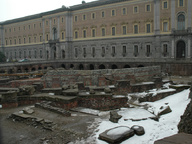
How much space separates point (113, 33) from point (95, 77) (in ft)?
86.9

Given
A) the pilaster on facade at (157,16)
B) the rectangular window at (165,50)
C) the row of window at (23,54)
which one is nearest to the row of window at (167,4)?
the pilaster on facade at (157,16)

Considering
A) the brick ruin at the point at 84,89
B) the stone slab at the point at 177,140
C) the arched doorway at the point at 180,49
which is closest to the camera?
the stone slab at the point at 177,140

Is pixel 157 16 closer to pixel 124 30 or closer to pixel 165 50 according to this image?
pixel 165 50

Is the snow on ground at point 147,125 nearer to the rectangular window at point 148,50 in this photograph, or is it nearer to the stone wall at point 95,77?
the stone wall at point 95,77

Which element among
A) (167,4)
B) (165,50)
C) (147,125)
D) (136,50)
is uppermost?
(167,4)

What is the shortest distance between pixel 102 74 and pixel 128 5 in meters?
26.6

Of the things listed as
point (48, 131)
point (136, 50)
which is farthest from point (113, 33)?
point (48, 131)

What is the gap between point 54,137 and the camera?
7695mm

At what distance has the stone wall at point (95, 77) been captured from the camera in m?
21.0

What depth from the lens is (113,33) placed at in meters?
45.6

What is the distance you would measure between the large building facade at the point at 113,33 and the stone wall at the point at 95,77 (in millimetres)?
12420

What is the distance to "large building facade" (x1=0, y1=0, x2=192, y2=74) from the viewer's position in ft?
121

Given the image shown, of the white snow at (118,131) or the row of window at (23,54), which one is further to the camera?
the row of window at (23,54)

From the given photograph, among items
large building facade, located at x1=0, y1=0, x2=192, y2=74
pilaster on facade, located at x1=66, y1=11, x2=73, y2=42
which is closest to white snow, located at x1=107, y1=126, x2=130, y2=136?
large building facade, located at x1=0, y1=0, x2=192, y2=74
